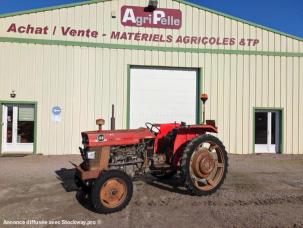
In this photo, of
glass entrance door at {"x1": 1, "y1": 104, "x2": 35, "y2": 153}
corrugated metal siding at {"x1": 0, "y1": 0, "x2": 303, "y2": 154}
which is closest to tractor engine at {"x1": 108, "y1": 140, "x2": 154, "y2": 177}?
corrugated metal siding at {"x1": 0, "y1": 0, "x2": 303, "y2": 154}

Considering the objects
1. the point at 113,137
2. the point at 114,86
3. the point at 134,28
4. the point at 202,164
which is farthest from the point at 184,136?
the point at 134,28

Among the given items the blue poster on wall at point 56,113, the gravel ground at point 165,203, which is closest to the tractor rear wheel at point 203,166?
the gravel ground at point 165,203

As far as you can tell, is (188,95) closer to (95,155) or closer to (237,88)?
(237,88)

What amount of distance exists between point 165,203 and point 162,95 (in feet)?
30.8

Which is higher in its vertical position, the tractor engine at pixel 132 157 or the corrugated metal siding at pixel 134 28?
the corrugated metal siding at pixel 134 28

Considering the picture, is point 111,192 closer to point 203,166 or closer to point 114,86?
point 203,166

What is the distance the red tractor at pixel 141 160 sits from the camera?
6664mm

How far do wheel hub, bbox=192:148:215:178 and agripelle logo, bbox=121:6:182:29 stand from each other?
30.4ft

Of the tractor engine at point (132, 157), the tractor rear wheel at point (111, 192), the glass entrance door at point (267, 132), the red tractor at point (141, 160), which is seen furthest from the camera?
the glass entrance door at point (267, 132)

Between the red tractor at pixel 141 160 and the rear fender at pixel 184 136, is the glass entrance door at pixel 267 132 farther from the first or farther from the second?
the rear fender at pixel 184 136

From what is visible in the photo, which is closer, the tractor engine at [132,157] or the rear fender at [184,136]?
the tractor engine at [132,157]

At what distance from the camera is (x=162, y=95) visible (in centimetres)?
1633

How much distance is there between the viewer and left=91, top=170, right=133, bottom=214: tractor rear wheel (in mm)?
6477

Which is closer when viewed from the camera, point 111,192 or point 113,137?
point 111,192
